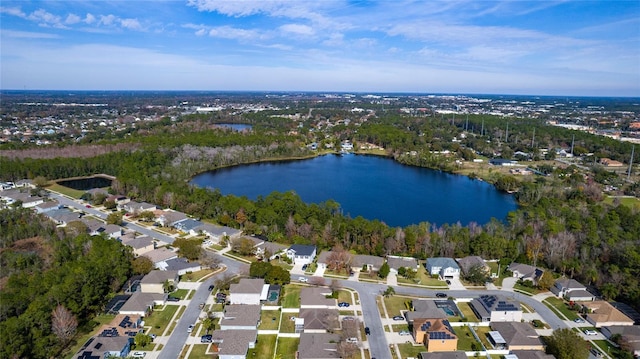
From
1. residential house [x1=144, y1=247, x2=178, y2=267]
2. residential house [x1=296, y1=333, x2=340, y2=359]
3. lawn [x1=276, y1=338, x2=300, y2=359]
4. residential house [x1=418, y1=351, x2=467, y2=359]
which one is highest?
residential house [x1=144, y1=247, x2=178, y2=267]

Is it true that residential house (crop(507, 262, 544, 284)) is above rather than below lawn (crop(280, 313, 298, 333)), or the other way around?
above

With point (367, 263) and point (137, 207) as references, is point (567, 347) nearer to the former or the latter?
point (367, 263)

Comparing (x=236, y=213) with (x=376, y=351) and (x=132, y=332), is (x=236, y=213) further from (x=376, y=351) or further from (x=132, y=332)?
(x=376, y=351)

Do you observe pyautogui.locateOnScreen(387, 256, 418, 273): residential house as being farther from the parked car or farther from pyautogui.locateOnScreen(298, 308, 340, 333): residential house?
the parked car

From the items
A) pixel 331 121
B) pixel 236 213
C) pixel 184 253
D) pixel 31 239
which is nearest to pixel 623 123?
pixel 331 121

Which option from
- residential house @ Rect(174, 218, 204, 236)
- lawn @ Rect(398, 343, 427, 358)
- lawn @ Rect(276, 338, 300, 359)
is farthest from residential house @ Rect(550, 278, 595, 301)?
residential house @ Rect(174, 218, 204, 236)

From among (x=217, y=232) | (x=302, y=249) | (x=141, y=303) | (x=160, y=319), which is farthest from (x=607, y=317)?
(x=217, y=232)
